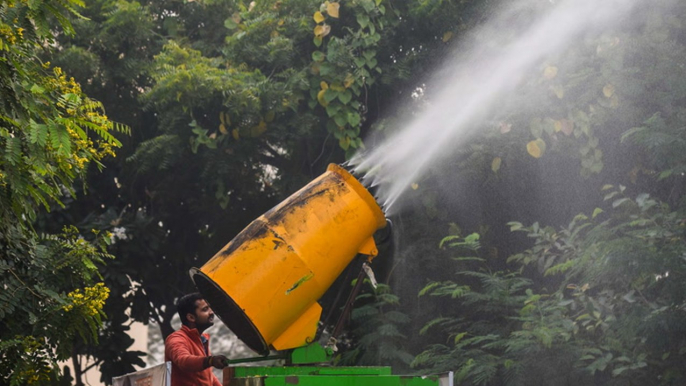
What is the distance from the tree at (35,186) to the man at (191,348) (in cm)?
85

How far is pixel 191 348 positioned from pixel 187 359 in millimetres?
Result: 425

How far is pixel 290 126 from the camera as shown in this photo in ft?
30.9

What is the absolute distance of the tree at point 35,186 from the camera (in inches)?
205

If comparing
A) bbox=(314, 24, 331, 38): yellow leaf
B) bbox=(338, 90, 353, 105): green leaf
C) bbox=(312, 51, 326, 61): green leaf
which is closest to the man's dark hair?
bbox=(338, 90, 353, 105): green leaf

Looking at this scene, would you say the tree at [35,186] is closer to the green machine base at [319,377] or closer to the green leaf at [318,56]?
the green machine base at [319,377]

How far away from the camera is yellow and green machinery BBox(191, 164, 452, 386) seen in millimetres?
5238

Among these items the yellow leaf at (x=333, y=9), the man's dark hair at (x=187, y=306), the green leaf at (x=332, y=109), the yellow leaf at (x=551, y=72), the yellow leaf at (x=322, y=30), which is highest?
the yellow leaf at (x=333, y=9)

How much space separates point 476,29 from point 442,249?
2205 mm

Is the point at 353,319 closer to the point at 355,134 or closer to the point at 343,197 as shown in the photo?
the point at 355,134

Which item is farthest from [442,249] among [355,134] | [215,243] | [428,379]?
[428,379]

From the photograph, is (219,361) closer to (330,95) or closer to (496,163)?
(496,163)

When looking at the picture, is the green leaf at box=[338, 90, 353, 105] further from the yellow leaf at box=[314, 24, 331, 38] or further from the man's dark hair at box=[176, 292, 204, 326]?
the man's dark hair at box=[176, 292, 204, 326]

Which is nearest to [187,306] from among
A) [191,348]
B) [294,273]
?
[191,348]

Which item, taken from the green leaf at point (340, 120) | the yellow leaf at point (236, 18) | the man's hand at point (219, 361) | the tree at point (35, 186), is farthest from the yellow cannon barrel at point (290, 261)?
the yellow leaf at point (236, 18)
